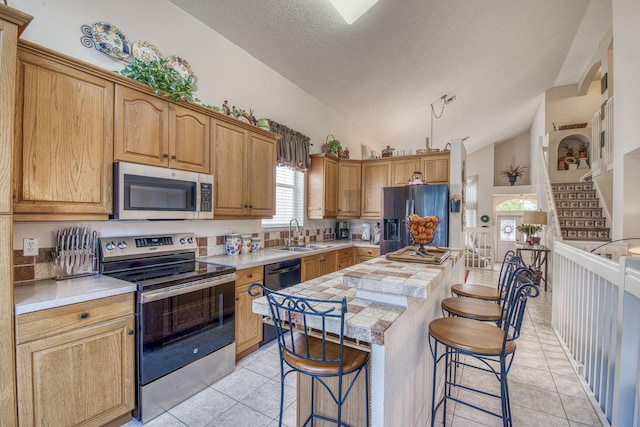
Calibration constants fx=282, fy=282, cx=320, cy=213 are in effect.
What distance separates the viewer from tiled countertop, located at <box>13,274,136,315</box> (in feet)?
4.62

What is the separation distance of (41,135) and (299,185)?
2.96 m

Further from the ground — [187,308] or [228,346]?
[187,308]

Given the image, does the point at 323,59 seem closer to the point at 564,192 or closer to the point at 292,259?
the point at 292,259

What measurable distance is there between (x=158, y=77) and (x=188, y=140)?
1.59ft

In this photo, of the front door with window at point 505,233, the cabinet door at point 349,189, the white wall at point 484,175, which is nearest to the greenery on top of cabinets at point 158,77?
the cabinet door at point 349,189

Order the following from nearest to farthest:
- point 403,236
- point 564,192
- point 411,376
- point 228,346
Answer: point 411,376
point 228,346
point 403,236
point 564,192

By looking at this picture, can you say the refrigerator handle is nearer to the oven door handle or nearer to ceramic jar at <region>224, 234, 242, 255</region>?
ceramic jar at <region>224, 234, 242, 255</region>

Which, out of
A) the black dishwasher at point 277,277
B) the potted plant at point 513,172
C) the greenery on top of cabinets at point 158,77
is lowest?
the black dishwasher at point 277,277

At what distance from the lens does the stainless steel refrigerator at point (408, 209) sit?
12.3 ft

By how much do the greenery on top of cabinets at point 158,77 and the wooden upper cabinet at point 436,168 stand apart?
3.38m

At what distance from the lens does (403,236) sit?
3953 mm

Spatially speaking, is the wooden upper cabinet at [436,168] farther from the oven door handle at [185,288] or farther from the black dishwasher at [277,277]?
the oven door handle at [185,288]

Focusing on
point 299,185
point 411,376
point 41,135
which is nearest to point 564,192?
point 299,185

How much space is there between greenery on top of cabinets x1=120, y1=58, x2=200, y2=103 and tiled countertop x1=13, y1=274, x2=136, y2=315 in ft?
4.49
